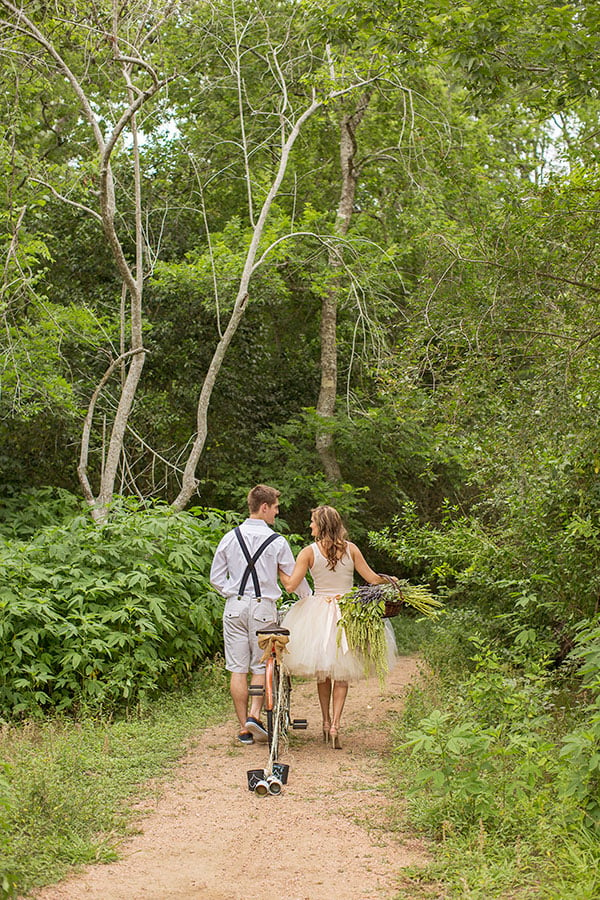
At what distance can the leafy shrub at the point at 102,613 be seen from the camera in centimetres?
752

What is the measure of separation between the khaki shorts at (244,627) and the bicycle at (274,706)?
0.40ft

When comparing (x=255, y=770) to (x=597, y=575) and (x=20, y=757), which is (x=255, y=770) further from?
(x=597, y=575)

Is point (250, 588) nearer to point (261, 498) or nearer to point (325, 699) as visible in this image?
point (261, 498)

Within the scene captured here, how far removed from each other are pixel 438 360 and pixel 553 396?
4.30 feet

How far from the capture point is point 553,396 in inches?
283

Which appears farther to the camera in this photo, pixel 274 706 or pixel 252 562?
pixel 252 562

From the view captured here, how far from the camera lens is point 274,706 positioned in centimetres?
641

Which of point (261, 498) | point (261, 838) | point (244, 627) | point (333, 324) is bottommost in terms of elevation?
point (261, 838)

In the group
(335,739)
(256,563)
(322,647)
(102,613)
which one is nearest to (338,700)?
(335,739)

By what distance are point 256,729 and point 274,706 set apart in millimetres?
805

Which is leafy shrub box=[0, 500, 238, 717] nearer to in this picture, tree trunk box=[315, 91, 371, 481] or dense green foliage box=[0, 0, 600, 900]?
dense green foliage box=[0, 0, 600, 900]

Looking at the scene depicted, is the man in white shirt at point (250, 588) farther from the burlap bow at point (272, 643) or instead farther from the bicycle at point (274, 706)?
the burlap bow at point (272, 643)

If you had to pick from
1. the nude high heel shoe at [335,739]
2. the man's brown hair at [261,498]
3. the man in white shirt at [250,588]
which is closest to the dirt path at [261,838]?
the nude high heel shoe at [335,739]

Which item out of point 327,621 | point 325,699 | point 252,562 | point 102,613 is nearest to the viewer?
point 327,621
